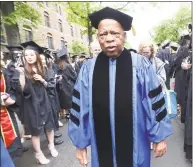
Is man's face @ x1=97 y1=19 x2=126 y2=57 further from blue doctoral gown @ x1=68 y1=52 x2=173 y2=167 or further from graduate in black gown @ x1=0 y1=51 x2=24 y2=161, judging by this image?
graduate in black gown @ x1=0 y1=51 x2=24 y2=161

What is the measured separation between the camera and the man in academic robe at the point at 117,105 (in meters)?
1.70

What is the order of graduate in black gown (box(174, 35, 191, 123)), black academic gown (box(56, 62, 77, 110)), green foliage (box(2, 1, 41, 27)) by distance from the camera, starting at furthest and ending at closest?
1. green foliage (box(2, 1, 41, 27))
2. black academic gown (box(56, 62, 77, 110))
3. graduate in black gown (box(174, 35, 191, 123))

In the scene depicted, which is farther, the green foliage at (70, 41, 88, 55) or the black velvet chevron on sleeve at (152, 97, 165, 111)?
the green foliage at (70, 41, 88, 55)

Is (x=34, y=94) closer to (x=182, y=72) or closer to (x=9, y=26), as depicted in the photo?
(x=182, y=72)

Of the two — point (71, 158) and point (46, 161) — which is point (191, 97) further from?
point (46, 161)

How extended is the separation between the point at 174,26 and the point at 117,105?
2663 cm

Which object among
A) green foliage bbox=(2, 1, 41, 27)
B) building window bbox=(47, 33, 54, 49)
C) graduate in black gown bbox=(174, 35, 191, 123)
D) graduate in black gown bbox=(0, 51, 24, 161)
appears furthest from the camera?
building window bbox=(47, 33, 54, 49)

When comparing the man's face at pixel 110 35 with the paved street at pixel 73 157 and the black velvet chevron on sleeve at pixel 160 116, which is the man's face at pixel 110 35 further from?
the paved street at pixel 73 157

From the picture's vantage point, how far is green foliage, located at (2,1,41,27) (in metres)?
7.25

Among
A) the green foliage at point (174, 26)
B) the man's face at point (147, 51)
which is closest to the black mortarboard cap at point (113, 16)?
the man's face at point (147, 51)

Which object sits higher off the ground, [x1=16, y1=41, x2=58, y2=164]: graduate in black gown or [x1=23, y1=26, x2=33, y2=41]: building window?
[x1=23, y1=26, x2=33, y2=41]: building window

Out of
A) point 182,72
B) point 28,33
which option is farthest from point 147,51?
point 28,33

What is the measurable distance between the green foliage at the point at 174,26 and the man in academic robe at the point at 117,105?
71.6 ft

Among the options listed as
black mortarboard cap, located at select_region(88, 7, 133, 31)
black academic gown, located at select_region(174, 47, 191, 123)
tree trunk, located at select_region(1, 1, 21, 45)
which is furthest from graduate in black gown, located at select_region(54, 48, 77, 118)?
black mortarboard cap, located at select_region(88, 7, 133, 31)
